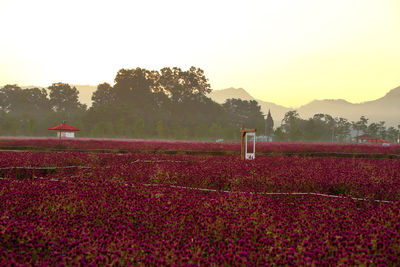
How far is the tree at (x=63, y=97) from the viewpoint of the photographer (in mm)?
77625

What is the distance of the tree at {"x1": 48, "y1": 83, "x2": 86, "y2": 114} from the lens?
7762 centimetres

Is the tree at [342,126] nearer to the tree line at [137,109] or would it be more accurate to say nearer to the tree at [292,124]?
the tree at [292,124]

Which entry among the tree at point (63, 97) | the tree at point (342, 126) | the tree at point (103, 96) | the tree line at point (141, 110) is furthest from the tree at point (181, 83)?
the tree at point (342, 126)

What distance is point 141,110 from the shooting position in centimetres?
6869

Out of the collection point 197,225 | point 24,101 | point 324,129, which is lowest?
point 197,225

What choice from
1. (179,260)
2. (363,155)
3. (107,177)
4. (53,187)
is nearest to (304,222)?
(179,260)

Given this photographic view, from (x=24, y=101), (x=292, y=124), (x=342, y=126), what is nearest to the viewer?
(x=24, y=101)

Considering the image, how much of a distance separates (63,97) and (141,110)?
23.0 m

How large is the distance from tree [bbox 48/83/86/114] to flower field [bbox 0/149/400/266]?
252ft

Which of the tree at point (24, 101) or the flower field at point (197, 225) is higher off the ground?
the tree at point (24, 101)

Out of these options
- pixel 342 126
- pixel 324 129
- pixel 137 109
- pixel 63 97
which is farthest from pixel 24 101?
pixel 342 126

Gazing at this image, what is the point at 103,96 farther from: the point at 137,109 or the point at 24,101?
the point at 24,101

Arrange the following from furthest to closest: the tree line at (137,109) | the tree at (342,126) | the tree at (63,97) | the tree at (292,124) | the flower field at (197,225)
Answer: the tree at (342,126) < the tree at (63,97) < the tree at (292,124) < the tree line at (137,109) < the flower field at (197,225)

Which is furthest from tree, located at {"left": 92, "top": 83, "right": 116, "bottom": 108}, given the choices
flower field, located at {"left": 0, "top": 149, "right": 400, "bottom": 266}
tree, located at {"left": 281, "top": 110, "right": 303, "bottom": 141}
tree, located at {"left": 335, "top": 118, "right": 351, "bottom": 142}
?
tree, located at {"left": 335, "top": 118, "right": 351, "bottom": 142}
